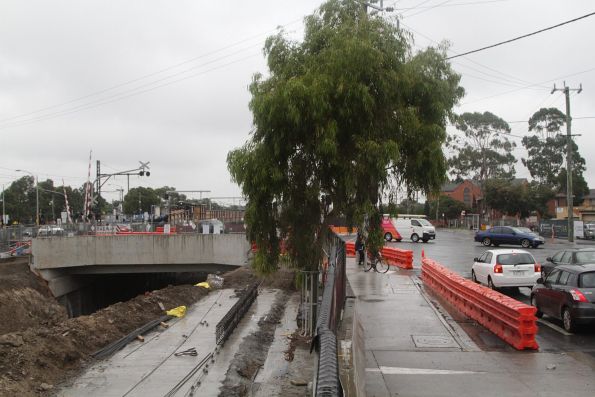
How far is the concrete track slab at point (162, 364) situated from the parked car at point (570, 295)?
22.4 feet

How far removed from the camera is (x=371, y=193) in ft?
30.2

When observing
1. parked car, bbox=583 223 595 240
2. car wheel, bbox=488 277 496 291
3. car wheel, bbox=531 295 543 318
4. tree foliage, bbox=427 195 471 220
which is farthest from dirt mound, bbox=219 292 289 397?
tree foliage, bbox=427 195 471 220

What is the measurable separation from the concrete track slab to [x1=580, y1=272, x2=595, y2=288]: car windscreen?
7232mm

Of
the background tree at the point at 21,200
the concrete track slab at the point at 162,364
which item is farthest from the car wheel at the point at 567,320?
the background tree at the point at 21,200

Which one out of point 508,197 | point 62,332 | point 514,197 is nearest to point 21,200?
point 508,197

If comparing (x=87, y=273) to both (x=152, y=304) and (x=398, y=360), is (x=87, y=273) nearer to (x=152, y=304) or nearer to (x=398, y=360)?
(x=152, y=304)

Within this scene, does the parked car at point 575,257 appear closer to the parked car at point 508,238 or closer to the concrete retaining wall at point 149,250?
the concrete retaining wall at point 149,250

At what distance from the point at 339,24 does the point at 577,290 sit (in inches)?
279

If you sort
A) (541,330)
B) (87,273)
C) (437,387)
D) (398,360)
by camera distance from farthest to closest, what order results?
(87,273) → (541,330) → (398,360) → (437,387)

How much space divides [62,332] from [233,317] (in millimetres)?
3874

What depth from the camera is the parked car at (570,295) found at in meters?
11.4

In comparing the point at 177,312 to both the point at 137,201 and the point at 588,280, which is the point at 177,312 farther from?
the point at 137,201

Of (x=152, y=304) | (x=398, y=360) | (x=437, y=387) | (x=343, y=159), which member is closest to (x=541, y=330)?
(x=398, y=360)

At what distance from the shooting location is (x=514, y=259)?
17344mm
